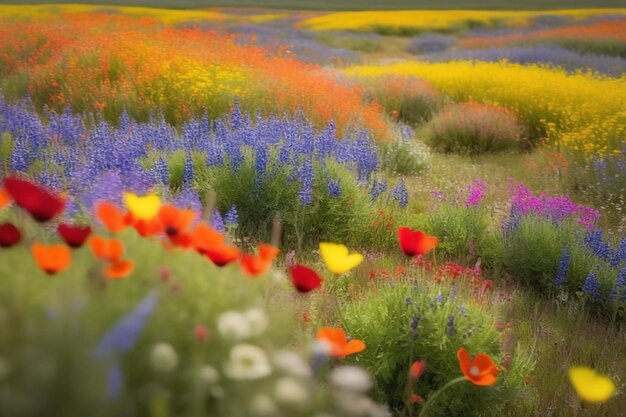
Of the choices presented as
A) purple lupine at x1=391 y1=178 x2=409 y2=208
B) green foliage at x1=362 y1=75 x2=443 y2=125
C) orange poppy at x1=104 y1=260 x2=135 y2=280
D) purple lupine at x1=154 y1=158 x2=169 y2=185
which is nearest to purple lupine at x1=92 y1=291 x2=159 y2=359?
orange poppy at x1=104 y1=260 x2=135 y2=280

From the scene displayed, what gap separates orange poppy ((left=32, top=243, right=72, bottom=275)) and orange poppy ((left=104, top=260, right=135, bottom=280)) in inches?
2.6

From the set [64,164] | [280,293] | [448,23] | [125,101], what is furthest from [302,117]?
[448,23]

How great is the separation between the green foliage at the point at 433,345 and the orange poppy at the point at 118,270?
121cm

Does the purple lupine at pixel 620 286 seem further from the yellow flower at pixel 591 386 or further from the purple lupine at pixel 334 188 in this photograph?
the yellow flower at pixel 591 386

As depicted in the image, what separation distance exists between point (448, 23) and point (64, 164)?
2502cm

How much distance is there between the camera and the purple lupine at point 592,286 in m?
2.99

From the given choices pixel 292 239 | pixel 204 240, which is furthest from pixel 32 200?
pixel 292 239

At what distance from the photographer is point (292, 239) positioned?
3.49 metres

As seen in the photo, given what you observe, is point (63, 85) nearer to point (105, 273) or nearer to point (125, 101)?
point (125, 101)

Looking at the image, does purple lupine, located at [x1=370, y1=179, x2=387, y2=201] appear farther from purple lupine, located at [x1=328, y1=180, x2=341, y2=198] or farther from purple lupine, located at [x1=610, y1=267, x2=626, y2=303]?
purple lupine, located at [x1=610, y1=267, x2=626, y2=303]

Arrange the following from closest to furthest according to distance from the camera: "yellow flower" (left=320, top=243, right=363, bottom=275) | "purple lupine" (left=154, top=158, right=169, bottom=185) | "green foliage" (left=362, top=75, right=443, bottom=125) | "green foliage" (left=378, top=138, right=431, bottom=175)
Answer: "yellow flower" (left=320, top=243, right=363, bottom=275) < "purple lupine" (left=154, top=158, right=169, bottom=185) < "green foliage" (left=378, top=138, right=431, bottom=175) < "green foliage" (left=362, top=75, right=443, bottom=125)

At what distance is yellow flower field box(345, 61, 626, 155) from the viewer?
611 cm

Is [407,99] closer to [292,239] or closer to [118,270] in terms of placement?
[292,239]

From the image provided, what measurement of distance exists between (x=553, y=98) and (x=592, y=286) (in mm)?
5797
